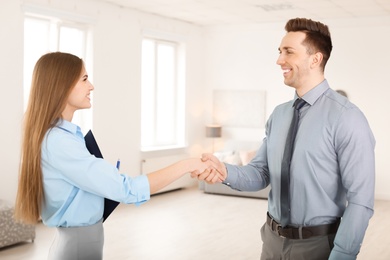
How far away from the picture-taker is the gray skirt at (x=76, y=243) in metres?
2.17

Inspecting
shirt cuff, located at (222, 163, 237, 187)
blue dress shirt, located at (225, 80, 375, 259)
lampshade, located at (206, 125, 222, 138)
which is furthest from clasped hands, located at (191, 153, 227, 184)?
lampshade, located at (206, 125, 222, 138)

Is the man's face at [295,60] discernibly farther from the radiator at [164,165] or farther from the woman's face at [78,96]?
the radiator at [164,165]

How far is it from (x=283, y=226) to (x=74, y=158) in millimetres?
876

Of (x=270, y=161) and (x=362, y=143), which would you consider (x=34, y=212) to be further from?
(x=362, y=143)

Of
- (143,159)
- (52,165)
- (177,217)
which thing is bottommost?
(177,217)

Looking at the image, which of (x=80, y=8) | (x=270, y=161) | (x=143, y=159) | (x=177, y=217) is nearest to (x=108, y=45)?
(x=80, y=8)

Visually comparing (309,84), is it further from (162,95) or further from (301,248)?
(162,95)

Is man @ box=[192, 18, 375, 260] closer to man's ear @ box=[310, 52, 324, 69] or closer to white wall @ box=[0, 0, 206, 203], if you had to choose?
man's ear @ box=[310, 52, 324, 69]

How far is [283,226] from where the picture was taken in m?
2.19

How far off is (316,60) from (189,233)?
4.40 m

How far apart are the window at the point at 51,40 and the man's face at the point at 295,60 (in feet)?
16.7

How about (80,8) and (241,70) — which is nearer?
(80,8)

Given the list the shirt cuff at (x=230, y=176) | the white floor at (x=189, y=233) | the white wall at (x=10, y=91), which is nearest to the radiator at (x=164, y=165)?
the white floor at (x=189, y=233)

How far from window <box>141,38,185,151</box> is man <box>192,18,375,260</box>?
261 inches
